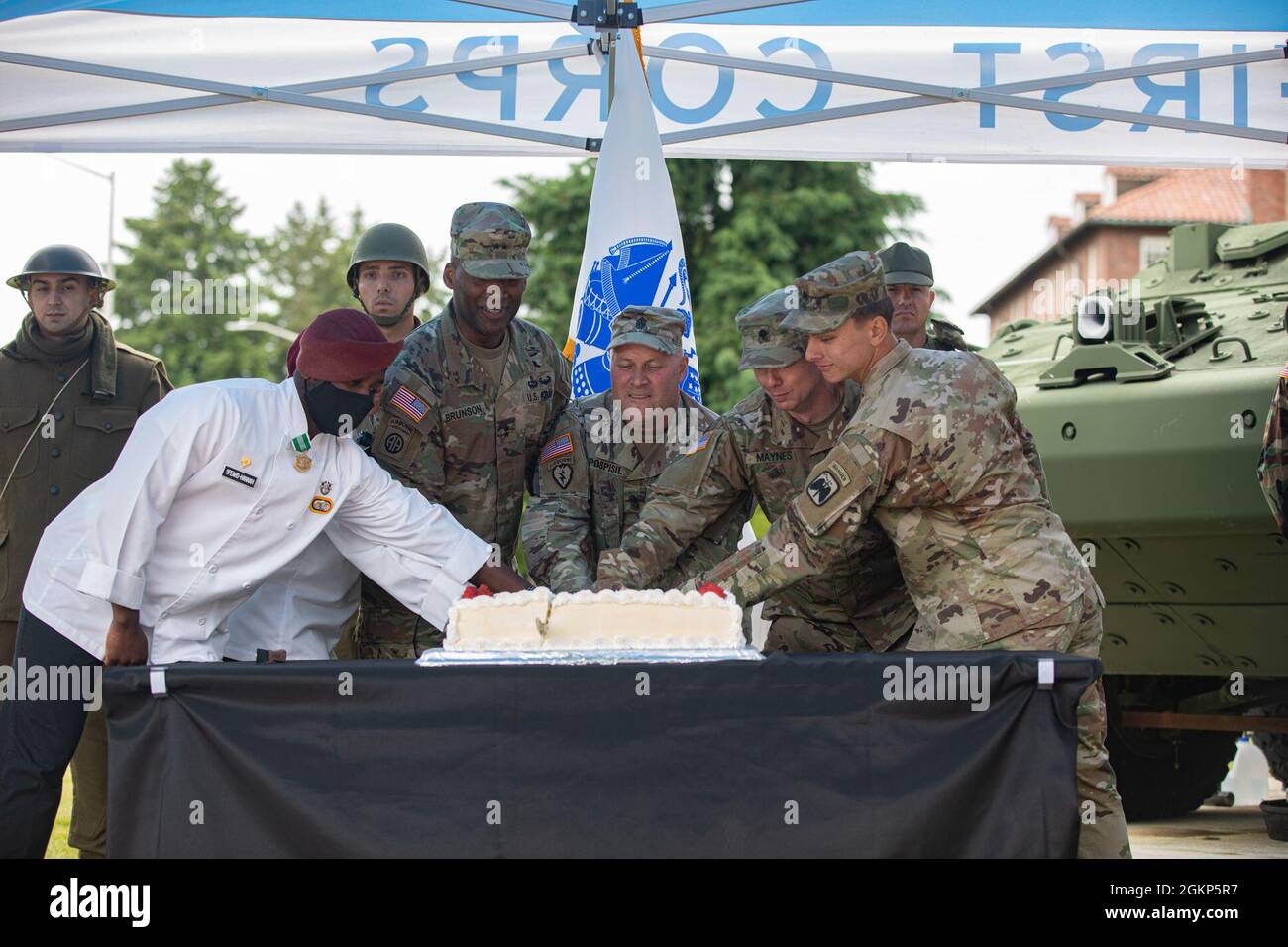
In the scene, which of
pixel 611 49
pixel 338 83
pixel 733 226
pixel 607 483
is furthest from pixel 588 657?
pixel 733 226

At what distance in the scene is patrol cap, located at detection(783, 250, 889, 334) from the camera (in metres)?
4.12

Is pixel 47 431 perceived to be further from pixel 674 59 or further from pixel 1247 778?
pixel 1247 778

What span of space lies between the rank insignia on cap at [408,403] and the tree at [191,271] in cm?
3443

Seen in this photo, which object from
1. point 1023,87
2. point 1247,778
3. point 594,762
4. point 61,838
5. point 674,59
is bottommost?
point 1247,778

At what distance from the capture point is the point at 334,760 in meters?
3.38

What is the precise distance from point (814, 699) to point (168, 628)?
1670 millimetres

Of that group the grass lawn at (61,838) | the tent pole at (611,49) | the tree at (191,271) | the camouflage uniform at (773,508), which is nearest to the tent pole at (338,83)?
the tent pole at (611,49)

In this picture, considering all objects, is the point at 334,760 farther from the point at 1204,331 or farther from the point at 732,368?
the point at 732,368

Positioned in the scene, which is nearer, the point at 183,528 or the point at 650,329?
the point at 183,528

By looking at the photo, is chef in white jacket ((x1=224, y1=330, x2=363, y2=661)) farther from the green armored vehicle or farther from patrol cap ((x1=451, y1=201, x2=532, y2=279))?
the green armored vehicle

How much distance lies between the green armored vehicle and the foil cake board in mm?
3322

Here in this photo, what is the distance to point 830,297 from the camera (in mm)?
4133

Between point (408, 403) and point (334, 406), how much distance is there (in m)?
0.86
